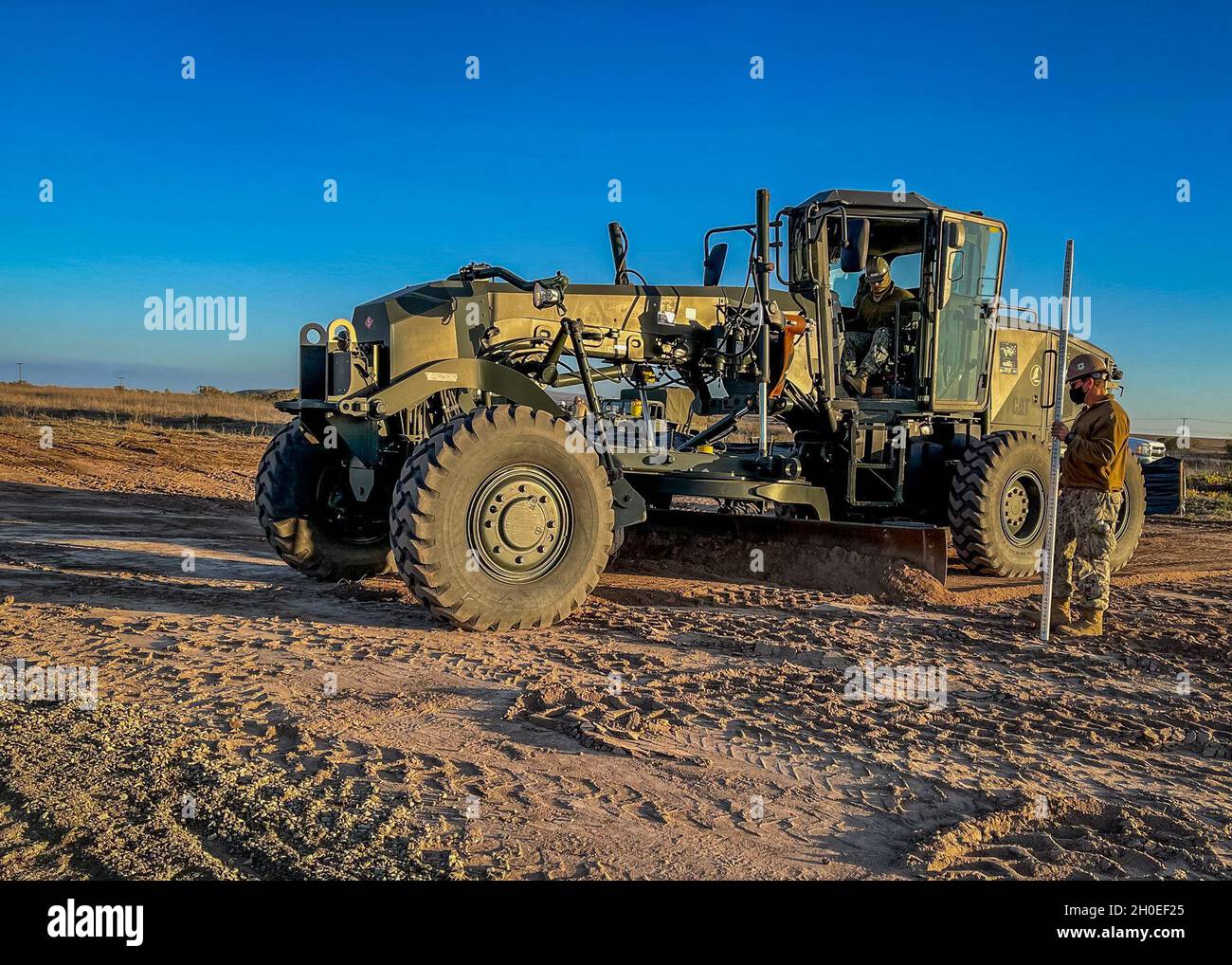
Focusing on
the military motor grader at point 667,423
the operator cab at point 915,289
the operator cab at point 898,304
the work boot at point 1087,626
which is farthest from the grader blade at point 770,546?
the operator cab at point 898,304

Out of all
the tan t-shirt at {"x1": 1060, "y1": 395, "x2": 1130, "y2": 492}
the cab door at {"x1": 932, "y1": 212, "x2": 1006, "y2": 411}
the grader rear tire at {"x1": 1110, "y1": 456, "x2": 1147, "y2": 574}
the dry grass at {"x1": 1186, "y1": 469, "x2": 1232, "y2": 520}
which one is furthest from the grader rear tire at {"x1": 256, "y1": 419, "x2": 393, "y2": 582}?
the dry grass at {"x1": 1186, "y1": 469, "x2": 1232, "y2": 520}

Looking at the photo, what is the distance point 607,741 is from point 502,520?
254 cm

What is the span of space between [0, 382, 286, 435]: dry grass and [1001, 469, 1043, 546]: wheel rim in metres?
23.9

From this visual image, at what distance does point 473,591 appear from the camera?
6137 millimetres

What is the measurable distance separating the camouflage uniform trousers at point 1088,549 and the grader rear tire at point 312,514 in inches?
197

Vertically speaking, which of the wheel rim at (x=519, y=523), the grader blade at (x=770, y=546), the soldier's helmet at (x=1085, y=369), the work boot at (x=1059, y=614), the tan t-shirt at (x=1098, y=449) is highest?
the soldier's helmet at (x=1085, y=369)

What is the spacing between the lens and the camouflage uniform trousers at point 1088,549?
6.62 meters

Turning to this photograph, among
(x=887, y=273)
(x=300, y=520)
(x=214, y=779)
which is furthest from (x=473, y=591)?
(x=887, y=273)

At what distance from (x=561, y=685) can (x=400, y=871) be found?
214 cm

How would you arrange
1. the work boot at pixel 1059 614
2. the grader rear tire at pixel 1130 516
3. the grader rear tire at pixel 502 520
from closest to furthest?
1. the grader rear tire at pixel 502 520
2. the work boot at pixel 1059 614
3. the grader rear tire at pixel 1130 516

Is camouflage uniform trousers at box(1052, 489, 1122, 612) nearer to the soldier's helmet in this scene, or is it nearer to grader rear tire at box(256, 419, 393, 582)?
the soldier's helmet

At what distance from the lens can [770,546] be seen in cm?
857

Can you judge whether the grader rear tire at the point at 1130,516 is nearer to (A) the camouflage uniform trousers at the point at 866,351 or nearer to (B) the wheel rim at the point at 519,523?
(A) the camouflage uniform trousers at the point at 866,351
